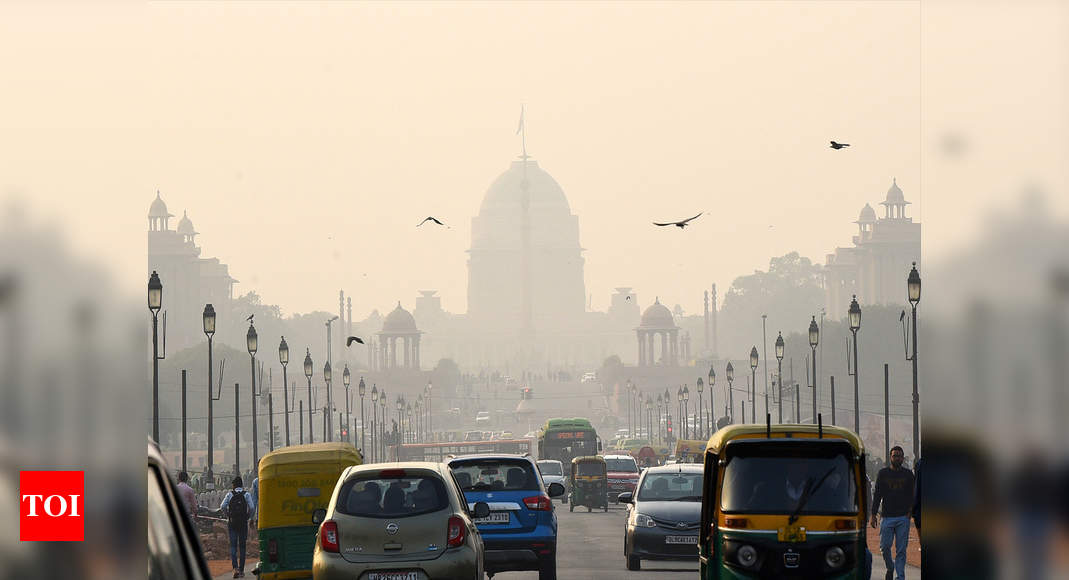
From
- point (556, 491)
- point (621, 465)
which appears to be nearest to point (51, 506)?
point (556, 491)

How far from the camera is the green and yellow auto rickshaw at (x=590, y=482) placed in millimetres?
56312

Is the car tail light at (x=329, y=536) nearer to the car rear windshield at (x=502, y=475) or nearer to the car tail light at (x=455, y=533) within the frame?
the car tail light at (x=455, y=533)

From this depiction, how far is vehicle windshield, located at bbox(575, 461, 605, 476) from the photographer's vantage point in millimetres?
56656

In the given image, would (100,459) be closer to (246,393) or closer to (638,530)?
(638,530)

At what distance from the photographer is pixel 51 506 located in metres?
1.92

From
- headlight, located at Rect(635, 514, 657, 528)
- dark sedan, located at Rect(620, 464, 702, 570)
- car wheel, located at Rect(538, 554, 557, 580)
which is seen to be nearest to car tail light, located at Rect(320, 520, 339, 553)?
car wheel, located at Rect(538, 554, 557, 580)

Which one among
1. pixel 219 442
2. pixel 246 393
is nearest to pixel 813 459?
pixel 219 442

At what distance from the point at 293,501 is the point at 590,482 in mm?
36759

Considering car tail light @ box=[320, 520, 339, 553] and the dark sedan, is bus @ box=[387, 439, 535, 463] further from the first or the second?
car tail light @ box=[320, 520, 339, 553]

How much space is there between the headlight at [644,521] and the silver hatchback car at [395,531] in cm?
970

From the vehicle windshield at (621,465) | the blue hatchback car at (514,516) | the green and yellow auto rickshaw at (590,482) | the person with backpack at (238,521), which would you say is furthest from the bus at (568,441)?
the blue hatchback car at (514,516)

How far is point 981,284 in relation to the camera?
192cm

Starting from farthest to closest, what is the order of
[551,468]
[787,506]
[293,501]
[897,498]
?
[551,468] < [293,501] < [897,498] < [787,506]

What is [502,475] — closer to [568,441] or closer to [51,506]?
[51,506]
